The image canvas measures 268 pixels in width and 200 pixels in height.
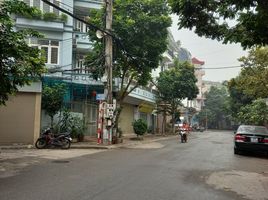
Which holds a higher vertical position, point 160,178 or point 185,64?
point 185,64

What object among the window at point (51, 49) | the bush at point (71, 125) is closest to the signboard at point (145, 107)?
the window at point (51, 49)

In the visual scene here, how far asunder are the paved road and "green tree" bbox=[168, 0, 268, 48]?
4265 mm

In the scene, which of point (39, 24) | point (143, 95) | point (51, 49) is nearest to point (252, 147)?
point (51, 49)

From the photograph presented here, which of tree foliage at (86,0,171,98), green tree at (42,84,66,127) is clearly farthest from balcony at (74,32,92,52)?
green tree at (42,84,66,127)

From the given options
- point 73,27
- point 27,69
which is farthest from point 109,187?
point 73,27

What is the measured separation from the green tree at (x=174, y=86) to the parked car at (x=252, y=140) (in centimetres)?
2602

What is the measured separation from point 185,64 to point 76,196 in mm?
39986

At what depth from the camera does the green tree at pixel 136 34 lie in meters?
24.7

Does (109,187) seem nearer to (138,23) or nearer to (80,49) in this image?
(138,23)

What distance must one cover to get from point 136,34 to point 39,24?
7954 mm

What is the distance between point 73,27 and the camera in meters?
29.9

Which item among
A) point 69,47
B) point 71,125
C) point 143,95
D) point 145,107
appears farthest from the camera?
point 145,107

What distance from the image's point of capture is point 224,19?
37.9 ft

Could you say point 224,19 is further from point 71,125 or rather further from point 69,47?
point 69,47
